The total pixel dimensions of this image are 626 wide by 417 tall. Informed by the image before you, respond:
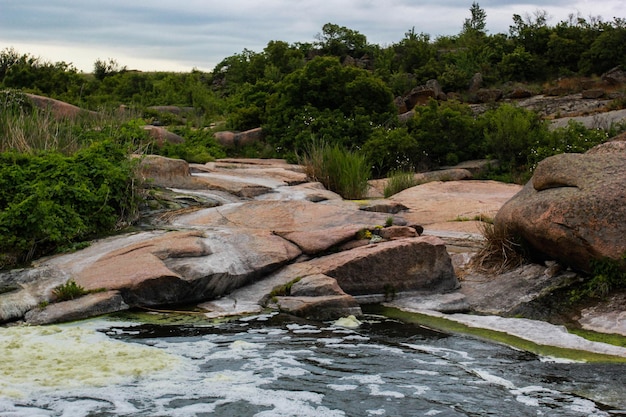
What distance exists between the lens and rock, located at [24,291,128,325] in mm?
7414

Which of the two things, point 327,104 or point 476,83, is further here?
point 476,83

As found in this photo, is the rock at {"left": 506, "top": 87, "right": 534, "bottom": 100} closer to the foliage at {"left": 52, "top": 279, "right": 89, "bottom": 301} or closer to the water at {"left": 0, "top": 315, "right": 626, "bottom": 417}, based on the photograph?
the water at {"left": 0, "top": 315, "right": 626, "bottom": 417}

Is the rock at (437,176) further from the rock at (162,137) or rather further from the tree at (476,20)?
the tree at (476,20)

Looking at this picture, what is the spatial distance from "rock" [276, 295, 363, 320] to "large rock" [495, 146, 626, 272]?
7.23 ft

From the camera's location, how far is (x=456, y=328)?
297 inches

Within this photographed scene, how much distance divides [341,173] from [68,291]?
22.7ft

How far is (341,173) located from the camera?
14.0 metres

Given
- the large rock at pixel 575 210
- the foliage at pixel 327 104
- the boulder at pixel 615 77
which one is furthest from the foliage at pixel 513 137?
the boulder at pixel 615 77

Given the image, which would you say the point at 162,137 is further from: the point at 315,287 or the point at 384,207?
the point at 315,287

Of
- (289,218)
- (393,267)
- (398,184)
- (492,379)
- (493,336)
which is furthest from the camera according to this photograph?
(398,184)

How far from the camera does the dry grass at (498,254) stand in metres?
9.06

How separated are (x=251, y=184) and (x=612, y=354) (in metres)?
7.73

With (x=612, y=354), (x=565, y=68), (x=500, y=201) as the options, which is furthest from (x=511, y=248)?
(x=565, y=68)

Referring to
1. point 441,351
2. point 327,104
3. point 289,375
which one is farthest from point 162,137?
point 289,375
